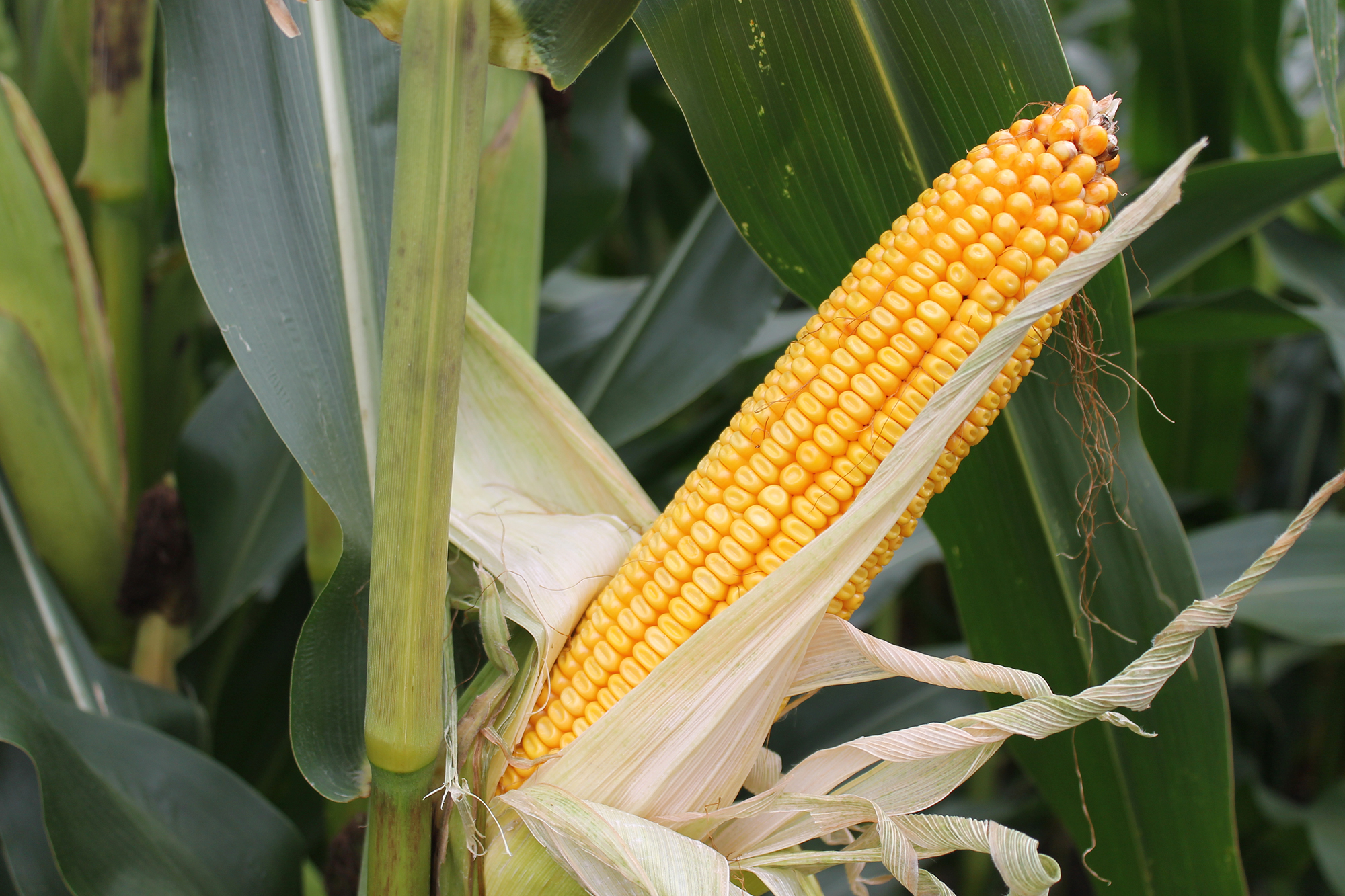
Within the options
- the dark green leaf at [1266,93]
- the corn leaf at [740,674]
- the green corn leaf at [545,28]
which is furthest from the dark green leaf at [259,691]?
the dark green leaf at [1266,93]

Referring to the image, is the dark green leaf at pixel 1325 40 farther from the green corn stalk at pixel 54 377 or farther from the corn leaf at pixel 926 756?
the green corn stalk at pixel 54 377

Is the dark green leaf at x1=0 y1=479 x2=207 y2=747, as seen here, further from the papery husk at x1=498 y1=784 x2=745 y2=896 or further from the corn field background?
the papery husk at x1=498 y1=784 x2=745 y2=896

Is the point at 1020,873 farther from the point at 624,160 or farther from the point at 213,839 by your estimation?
the point at 624,160

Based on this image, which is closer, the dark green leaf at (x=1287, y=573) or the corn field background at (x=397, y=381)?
the corn field background at (x=397, y=381)

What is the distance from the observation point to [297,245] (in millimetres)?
615

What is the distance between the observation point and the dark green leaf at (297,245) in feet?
1.79

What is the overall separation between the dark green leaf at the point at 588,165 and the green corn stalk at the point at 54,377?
0.58 metres

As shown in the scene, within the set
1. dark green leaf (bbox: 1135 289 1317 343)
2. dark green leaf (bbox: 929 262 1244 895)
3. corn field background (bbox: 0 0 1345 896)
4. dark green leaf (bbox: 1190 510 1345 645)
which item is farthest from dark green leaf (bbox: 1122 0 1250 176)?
dark green leaf (bbox: 929 262 1244 895)

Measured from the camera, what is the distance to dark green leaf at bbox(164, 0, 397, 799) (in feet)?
1.79

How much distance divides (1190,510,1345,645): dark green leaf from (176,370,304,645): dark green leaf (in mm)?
1090

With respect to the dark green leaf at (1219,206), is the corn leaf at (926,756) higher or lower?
lower

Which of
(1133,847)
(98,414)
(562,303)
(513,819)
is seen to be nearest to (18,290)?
(98,414)

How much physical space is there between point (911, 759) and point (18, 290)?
773mm

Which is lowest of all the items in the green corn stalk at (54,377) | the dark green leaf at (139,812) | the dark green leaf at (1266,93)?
the dark green leaf at (139,812)
